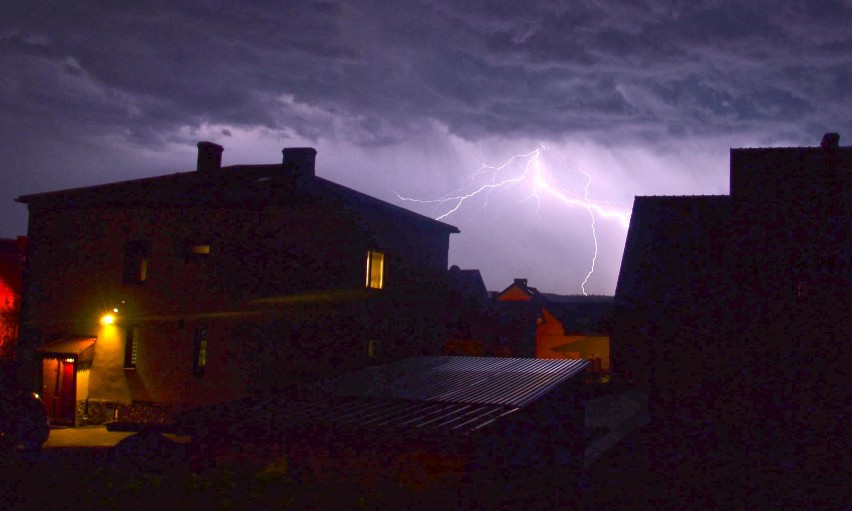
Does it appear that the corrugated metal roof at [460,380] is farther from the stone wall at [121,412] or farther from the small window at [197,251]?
the stone wall at [121,412]

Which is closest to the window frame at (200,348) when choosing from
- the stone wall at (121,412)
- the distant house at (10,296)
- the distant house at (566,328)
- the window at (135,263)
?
the stone wall at (121,412)

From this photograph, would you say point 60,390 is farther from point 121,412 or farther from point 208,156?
point 208,156

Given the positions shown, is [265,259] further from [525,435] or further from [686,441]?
[686,441]

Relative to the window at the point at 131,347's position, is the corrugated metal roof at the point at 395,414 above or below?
above

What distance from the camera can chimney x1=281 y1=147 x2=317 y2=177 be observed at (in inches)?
870

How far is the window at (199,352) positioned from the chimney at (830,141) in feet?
70.6

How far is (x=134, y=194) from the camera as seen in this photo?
22.4 meters

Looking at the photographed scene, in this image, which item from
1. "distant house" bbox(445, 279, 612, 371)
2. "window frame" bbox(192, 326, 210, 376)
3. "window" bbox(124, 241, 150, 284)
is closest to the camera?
"window frame" bbox(192, 326, 210, 376)

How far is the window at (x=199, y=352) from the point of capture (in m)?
21.3

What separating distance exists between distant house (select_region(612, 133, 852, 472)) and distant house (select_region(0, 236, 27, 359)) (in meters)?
22.4

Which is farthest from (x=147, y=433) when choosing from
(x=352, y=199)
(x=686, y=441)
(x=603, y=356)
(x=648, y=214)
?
(x=603, y=356)

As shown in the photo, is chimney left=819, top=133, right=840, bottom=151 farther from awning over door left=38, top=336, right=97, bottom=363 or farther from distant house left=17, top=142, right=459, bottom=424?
awning over door left=38, top=336, right=97, bottom=363

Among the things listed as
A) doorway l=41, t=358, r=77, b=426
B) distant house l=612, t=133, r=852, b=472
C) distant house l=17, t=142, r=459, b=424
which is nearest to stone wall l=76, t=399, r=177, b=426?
distant house l=17, t=142, r=459, b=424

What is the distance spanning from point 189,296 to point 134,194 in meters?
3.87
